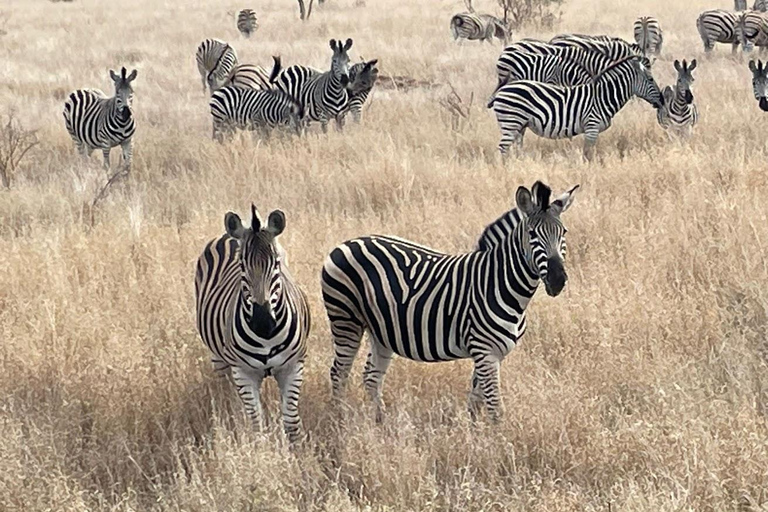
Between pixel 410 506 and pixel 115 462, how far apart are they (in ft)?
4.95

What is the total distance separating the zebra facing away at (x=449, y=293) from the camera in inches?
164

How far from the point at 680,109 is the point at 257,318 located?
7882mm

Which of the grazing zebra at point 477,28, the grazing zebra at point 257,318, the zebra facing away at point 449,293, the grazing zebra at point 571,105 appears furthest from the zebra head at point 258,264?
the grazing zebra at point 477,28

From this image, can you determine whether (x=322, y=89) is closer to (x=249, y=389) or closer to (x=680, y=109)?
(x=680, y=109)

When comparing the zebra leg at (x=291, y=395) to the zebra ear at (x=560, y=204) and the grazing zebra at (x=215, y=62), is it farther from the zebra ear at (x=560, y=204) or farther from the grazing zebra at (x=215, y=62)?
the grazing zebra at (x=215, y=62)

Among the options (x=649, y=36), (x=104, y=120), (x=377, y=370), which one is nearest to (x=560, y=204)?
(x=377, y=370)

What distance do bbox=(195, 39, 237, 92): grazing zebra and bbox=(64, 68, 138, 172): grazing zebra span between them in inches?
189

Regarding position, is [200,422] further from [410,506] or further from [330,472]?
[410,506]

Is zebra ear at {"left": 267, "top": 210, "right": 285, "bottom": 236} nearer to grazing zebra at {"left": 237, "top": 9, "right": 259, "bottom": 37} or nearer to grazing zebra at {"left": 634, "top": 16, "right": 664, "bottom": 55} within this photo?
grazing zebra at {"left": 634, "top": 16, "right": 664, "bottom": 55}

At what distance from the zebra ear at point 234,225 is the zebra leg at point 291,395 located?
73cm

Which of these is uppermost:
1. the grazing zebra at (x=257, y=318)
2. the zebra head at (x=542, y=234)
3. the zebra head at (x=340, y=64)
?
the zebra head at (x=340, y=64)

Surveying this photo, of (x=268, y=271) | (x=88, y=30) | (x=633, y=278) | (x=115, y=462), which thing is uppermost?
(x=88, y=30)

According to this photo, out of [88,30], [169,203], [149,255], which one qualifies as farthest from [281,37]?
[149,255]

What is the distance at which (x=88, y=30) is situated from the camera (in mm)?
27594
